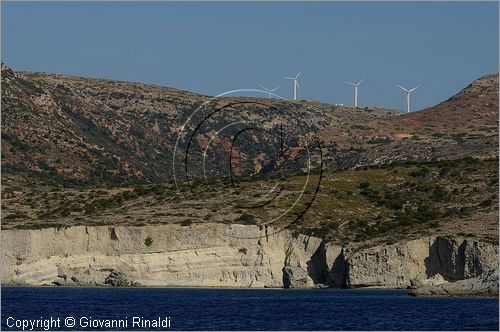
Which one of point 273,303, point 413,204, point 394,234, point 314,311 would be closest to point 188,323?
point 314,311

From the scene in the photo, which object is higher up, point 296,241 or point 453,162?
point 453,162

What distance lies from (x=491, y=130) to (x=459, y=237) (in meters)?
88.5

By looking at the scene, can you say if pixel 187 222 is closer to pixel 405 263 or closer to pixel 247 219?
pixel 247 219

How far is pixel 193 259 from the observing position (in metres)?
101

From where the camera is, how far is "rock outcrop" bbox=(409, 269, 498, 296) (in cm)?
8894

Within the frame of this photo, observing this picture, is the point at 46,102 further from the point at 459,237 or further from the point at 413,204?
the point at 459,237

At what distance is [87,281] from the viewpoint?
102062 millimetres

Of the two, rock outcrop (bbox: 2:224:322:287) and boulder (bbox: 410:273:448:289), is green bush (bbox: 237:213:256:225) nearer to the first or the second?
rock outcrop (bbox: 2:224:322:287)

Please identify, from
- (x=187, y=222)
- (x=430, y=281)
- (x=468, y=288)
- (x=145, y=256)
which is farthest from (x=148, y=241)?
(x=468, y=288)

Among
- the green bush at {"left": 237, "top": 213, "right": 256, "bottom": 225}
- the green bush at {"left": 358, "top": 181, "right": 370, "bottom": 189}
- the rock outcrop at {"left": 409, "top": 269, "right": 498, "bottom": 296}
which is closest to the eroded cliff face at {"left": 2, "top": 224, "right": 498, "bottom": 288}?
the green bush at {"left": 237, "top": 213, "right": 256, "bottom": 225}

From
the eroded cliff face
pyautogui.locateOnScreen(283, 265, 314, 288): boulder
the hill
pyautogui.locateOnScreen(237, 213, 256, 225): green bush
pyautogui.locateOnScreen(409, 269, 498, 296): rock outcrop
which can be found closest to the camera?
pyautogui.locateOnScreen(409, 269, 498, 296): rock outcrop

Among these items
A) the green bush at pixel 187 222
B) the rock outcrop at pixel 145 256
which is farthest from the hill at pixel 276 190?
the rock outcrop at pixel 145 256

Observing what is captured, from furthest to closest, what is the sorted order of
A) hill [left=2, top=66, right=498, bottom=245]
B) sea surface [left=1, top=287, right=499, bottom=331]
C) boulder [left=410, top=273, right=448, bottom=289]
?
1. hill [left=2, top=66, right=498, bottom=245]
2. boulder [left=410, top=273, right=448, bottom=289]
3. sea surface [left=1, top=287, right=499, bottom=331]

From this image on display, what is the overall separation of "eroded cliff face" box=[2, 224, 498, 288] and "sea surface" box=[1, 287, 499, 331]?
3.07 meters
